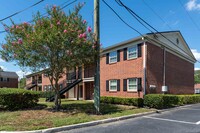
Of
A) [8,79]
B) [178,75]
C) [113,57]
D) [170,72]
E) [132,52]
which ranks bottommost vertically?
[8,79]

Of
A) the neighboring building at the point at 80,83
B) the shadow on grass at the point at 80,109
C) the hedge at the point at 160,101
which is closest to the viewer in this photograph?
the shadow on grass at the point at 80,109

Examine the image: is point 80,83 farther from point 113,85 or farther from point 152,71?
point 152,71

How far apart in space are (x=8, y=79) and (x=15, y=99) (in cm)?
4960

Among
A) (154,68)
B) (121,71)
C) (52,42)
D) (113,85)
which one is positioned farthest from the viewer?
(113,85)

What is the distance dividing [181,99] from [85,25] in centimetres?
1278

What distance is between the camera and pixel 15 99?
12516 mm

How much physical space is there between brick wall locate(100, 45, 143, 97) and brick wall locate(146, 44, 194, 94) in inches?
34.0

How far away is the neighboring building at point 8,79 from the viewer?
55.7 meters

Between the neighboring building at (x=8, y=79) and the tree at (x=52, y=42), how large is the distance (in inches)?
1936

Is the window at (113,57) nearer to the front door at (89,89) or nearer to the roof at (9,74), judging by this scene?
the front door at (89,89)

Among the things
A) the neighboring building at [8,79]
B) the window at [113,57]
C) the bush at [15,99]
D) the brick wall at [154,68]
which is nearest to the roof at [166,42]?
the window at [113,57]

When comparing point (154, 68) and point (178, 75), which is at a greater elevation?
point (154, 68)

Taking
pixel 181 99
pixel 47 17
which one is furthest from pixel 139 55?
A: pixel 47 17

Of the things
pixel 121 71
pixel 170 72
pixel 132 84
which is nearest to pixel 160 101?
pixel 132 84
